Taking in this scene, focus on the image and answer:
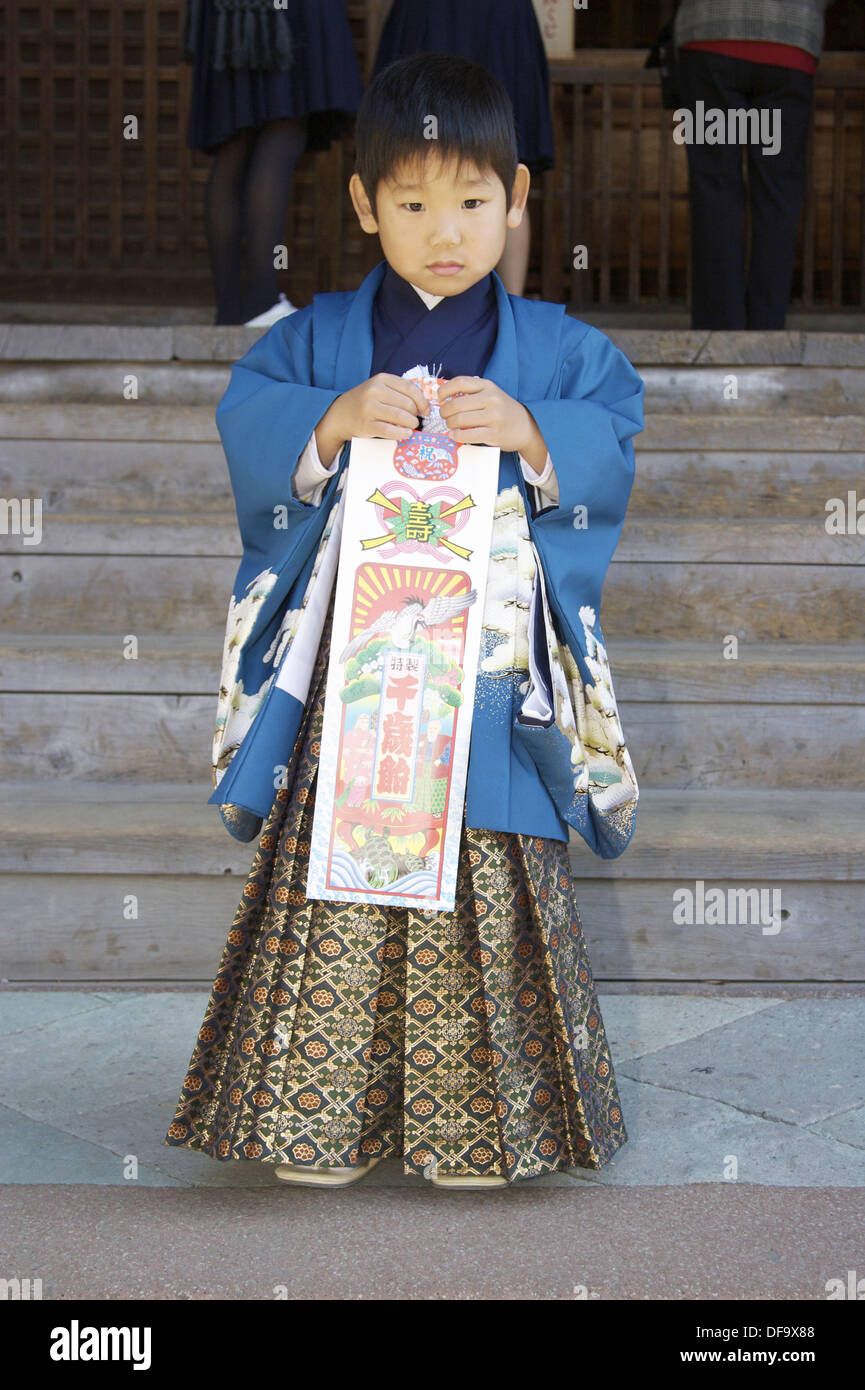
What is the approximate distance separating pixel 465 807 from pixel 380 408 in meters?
0.53

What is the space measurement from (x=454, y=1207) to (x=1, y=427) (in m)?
2.68

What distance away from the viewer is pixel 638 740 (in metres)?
3.18

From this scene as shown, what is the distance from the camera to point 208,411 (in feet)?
13.1

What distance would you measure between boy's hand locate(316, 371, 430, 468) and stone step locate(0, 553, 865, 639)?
1661 millimetres

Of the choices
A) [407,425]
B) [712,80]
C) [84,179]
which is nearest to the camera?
[407,425]

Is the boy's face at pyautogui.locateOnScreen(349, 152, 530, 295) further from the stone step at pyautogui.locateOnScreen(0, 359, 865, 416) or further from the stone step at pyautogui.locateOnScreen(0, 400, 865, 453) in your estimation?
the stone step at pyautogui.locateOnScreen(0, 359, 865, 416)

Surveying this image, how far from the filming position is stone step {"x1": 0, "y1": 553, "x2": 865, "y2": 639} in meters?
3.53

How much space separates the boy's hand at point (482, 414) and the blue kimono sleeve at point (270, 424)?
6.9 inches

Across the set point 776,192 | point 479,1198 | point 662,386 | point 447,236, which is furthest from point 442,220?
point 776,192

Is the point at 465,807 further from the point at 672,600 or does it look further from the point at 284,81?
the point at 284,81

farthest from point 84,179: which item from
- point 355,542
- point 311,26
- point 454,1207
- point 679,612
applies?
point 454,1207

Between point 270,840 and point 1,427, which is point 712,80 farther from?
point 270,840

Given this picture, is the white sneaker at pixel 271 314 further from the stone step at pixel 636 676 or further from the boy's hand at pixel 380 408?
the boy's hand at pixel 380 408

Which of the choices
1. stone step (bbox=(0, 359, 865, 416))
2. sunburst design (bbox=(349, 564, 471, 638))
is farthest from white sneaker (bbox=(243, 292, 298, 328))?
sunburst design (bbox=(349, 564, 471, 638))
